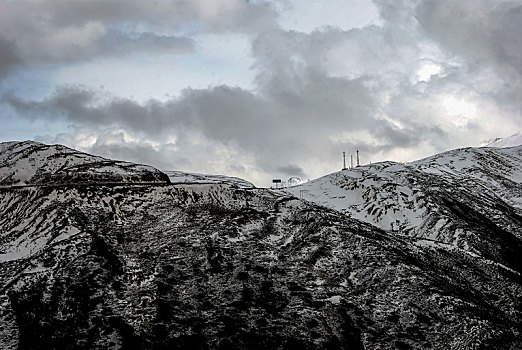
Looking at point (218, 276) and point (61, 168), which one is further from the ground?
point (61, 168)

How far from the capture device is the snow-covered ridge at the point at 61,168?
40.9 metres

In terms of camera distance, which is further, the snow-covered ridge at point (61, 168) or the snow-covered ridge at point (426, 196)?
the snow-covered ridge at point (426, 196)

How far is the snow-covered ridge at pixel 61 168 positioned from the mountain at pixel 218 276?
0.20 m

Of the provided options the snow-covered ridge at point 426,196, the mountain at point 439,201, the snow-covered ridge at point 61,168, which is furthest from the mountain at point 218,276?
the snow-covered ridge at point 426,196

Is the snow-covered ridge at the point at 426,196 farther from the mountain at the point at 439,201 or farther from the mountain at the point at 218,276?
the mountain at the point at 218,276

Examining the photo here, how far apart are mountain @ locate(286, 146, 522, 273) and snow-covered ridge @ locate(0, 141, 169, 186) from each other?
28147 mm

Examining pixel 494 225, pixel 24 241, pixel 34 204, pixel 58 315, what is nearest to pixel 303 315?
pixel 58 315

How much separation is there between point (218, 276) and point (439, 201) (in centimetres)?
5624

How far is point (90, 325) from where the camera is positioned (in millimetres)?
25969

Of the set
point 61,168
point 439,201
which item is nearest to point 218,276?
point 61,168

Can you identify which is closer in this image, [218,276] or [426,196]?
[218,276]

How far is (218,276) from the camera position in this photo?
3088 centimetres

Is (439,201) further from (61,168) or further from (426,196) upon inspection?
(61,168)

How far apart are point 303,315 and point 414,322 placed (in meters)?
4.92
